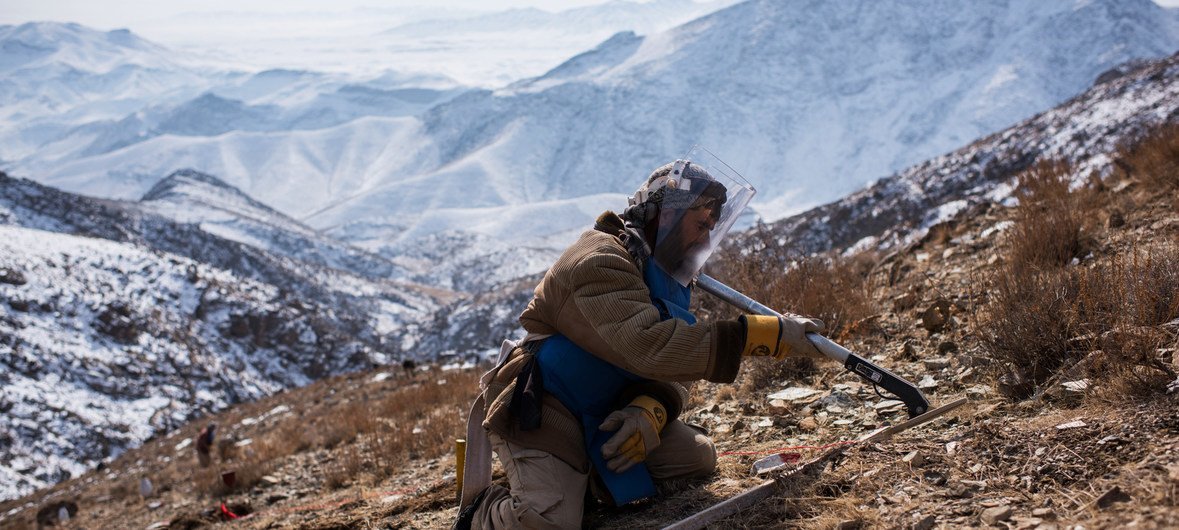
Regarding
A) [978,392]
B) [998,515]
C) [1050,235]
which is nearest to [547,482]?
[998,515]

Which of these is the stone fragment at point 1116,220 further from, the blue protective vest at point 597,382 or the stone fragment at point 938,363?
the blue protective vest at point 597,382

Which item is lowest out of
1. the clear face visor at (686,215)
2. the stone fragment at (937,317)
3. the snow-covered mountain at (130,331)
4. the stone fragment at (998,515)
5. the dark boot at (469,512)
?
the snow-covered mountain at (130,331)

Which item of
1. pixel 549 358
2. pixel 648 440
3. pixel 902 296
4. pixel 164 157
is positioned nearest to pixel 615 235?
pixel 549 358

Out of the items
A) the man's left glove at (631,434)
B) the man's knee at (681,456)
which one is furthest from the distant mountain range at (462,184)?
the man's left glove at (631,434)

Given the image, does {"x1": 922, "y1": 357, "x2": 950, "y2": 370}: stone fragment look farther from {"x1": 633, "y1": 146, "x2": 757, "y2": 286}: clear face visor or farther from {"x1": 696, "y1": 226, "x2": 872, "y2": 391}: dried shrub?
{"x1": 633, "y1": 146, "x2": 757, "y2": 286}: clear face visor

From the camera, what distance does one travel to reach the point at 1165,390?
2.64m

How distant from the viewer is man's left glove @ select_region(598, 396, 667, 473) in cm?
298

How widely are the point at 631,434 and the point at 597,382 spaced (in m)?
0.25

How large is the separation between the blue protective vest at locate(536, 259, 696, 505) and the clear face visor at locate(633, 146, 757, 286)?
0.21 ft

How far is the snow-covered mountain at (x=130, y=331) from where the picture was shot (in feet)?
85.9

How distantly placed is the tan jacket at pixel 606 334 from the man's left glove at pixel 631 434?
13 centimetres

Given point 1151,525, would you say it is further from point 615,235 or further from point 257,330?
point 257,330

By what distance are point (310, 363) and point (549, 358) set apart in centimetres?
3849

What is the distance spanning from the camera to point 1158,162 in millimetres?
5977
